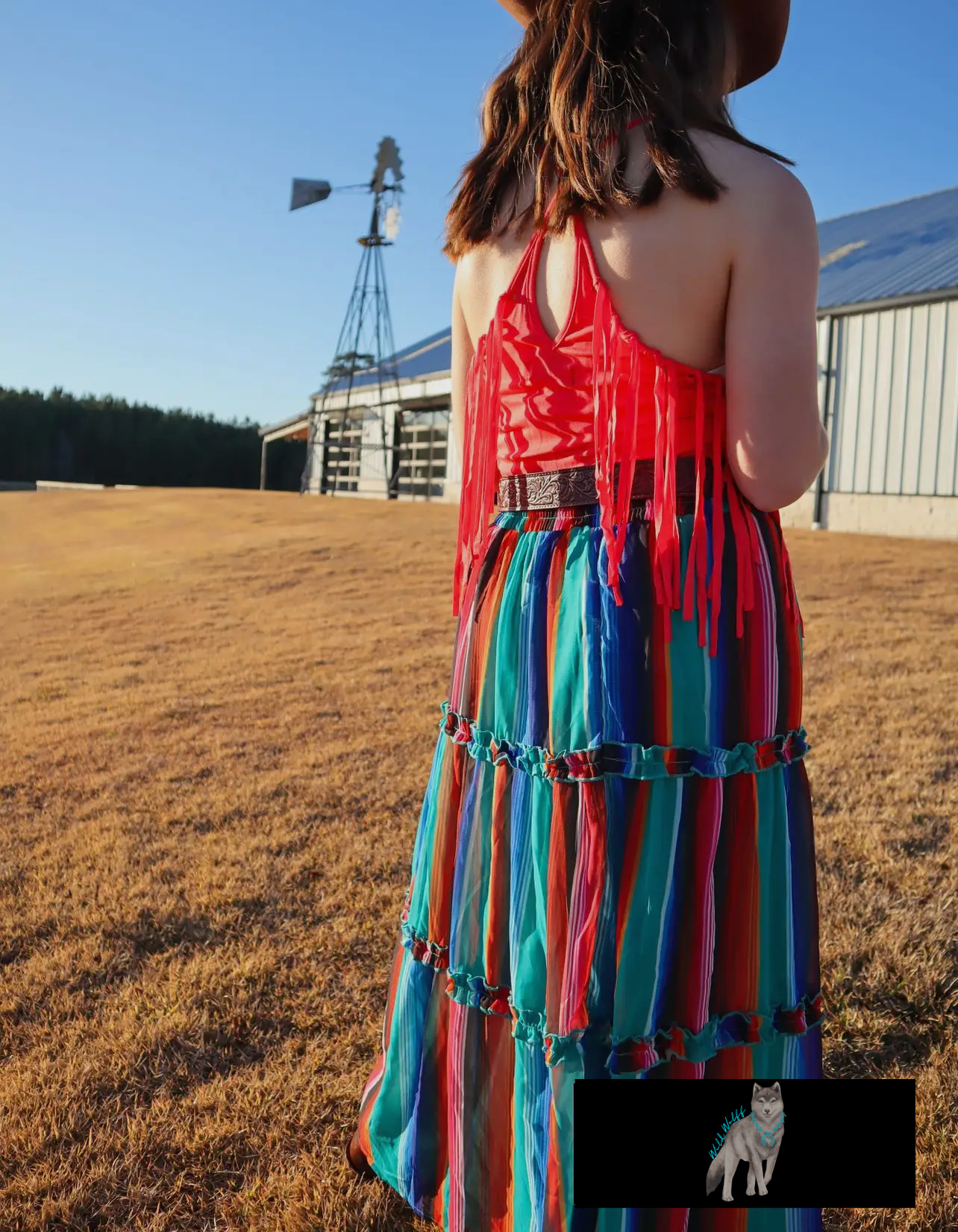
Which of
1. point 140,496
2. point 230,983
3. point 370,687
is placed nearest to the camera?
point 230,983

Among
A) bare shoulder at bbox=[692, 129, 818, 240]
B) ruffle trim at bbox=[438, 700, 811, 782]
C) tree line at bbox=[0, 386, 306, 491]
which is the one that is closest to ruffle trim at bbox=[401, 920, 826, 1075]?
ruffle trim at bbox=[438, 700, 811, 782]

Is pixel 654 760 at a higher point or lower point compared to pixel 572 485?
lower

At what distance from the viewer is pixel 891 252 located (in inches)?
531

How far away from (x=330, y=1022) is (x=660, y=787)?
1293mm

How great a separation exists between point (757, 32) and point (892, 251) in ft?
46.6

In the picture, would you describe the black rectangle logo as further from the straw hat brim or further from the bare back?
the straw hat brim

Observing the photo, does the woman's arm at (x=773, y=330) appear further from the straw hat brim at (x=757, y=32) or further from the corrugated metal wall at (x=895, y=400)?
the corrugated metal wall at (x=895, y=400)

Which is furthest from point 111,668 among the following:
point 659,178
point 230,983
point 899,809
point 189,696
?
point 659,178

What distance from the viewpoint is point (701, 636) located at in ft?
3.90

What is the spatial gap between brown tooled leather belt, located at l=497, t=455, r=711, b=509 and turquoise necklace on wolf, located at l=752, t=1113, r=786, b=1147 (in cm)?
82

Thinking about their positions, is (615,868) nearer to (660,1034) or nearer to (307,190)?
(660,1034)

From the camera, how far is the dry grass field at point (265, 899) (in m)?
1.67

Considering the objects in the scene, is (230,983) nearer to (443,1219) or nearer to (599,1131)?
(443,1219)

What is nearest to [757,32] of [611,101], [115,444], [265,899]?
[611,101]
